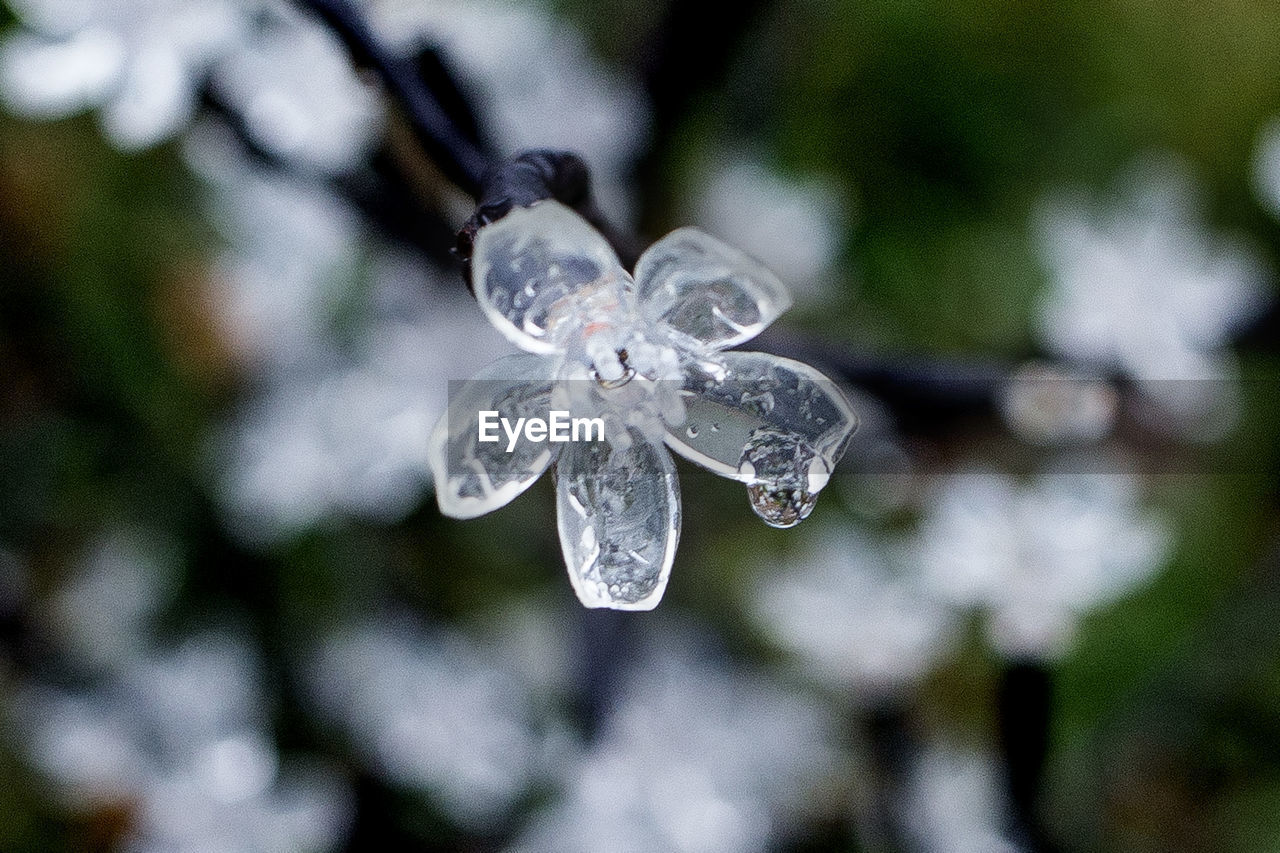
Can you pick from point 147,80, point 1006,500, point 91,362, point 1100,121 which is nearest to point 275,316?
point 91,362

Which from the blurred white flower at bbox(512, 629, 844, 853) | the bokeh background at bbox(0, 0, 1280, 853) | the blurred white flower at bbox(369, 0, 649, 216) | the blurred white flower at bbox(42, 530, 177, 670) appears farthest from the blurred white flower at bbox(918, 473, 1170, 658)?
the blurred white flower at bbox(42, 530, 177, 670)

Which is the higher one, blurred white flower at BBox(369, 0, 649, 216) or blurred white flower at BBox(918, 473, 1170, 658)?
blurred white flower at BBox(369, 0, 649, 216)

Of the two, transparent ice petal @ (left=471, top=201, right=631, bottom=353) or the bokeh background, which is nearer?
transparent ice petal @ (left=471, top=201, right=631, bottom=353)

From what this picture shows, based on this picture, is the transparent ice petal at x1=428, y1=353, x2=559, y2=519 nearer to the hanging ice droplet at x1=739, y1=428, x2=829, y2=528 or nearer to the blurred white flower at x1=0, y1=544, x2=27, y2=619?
the hanging ice droplet at x1=739, y1=428, x2=829, y2=528

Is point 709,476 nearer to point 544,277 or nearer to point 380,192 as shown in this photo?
point 380,192

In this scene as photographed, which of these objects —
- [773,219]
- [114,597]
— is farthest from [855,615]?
[114,597]
